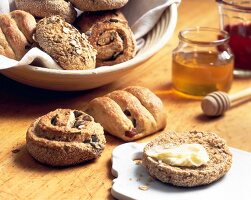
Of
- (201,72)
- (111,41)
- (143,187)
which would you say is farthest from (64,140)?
(201,72)

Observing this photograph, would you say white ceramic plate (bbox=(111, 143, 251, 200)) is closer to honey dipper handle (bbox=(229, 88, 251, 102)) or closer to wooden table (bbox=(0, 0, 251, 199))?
wooden table (bbox=(0, 0, 251, 199))

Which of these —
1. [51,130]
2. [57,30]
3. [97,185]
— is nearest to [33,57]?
[57,30]

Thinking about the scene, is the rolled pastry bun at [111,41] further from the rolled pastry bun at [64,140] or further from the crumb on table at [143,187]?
the crumb on table at [143,187]

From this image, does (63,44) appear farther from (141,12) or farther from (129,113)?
(141,12)

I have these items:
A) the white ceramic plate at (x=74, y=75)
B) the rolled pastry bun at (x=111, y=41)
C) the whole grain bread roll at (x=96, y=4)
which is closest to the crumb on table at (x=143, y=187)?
the white ceramic plate at (x=74, y=75)

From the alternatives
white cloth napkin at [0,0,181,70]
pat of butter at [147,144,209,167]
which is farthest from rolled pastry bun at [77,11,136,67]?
pat of butter at [147,144,209,167]

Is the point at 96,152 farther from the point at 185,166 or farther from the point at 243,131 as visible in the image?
the point at 243,131
